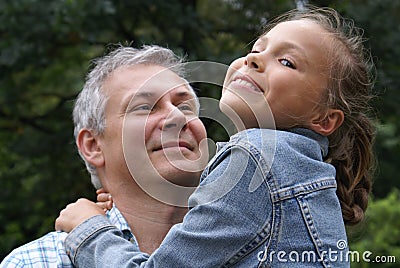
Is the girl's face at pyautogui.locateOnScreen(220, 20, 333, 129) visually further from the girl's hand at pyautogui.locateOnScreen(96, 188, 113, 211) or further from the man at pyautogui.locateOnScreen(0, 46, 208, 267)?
the girl's hand at pyautogui.locateOnScreen(96, 188, 113, 211)

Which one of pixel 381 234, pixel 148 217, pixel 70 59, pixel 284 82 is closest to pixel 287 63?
pixel 284 82

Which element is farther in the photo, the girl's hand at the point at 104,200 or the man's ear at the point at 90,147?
the man's ear at the point at 90,147

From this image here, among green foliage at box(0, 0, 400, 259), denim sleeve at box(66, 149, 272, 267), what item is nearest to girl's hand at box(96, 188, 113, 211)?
denim sleeve at box(66, 149, 272, 267)

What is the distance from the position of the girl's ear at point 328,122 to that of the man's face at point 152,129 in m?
0.57

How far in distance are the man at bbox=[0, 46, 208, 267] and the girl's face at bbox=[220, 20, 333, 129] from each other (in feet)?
1.75

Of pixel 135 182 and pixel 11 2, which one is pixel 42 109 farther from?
pixel 135 182

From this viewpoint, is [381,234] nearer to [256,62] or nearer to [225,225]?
[256,62]

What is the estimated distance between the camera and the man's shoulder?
2270 millimetres

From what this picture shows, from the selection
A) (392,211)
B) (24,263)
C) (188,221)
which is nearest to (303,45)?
(188,221)

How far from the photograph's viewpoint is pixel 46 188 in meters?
5.87

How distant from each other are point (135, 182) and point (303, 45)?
3.00 ft

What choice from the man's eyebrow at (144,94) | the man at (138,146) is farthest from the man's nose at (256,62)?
the man's eyebrow at (144,94)

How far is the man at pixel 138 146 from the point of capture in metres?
2.39

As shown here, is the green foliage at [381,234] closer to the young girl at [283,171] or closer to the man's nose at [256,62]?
the young girl at [283,171]
